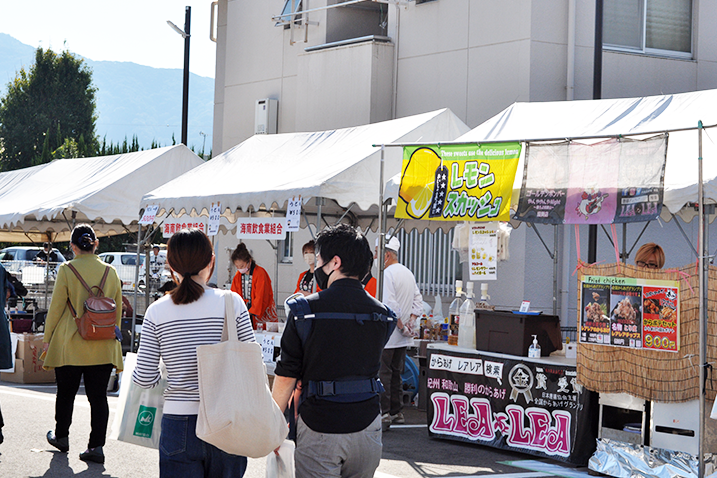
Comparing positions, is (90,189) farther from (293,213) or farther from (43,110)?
(43,110)

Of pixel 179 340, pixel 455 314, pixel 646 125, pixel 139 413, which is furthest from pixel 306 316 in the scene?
pixel 455 314

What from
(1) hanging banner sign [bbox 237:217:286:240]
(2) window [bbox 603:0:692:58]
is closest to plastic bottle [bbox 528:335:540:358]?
(1) hanging banner sign [bbox 237:217:286:240]

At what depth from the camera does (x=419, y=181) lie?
8.01 m

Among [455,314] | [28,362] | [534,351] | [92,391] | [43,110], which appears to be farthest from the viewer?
[43,110]

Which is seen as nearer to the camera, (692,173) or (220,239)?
(692,173)

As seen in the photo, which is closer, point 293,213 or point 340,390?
point 340,390

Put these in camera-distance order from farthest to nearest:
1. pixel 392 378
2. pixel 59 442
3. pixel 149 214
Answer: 1. pixel 149 214
2. pixel 392 378
3. pixel 59 442

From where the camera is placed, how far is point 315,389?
3.65 m

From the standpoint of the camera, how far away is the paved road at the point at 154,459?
21.7 ft

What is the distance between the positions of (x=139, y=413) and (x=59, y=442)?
254cm

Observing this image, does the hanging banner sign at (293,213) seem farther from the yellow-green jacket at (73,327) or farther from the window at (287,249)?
the window at (287,249)

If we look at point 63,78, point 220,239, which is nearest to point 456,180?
point 220,239

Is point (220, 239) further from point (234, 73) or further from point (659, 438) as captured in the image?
point (659, 438)

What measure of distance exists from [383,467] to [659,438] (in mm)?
2219
